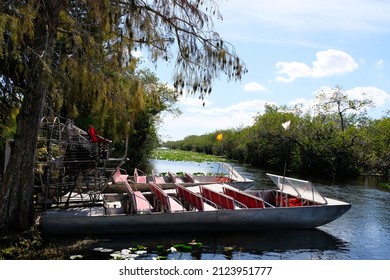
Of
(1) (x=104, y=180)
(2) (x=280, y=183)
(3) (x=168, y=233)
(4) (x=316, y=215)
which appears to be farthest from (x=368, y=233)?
(1) (x=104, y=180)

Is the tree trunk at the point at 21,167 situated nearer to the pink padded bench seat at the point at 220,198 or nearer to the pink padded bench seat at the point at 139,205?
the pink padded bench seat at the point at 139,205

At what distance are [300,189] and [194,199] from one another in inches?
157

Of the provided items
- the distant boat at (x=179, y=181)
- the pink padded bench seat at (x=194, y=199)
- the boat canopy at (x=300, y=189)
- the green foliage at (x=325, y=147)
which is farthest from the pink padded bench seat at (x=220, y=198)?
the green foliage at (x=325, y=147)

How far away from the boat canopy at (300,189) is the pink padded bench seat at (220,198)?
2.66 metres

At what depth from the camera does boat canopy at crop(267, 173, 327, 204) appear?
1434 centimetres

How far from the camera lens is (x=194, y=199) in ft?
44.6

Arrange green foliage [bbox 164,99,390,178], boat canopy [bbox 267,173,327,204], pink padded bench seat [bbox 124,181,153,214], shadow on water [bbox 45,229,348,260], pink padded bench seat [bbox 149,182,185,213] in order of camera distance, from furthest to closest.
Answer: green foliage [bbox 164,99,390,178]
boat canopy [bbox 267,173,327,204]
pink padded bench seat [bbox 149,182,185,213]
pink padded bench seat [bbox 124,181,153,214]
shadow on water [bbox 45,229,348,260]

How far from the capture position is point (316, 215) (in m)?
13.8

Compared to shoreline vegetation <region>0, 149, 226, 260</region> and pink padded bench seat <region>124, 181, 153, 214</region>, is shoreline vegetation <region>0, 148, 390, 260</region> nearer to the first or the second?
shoreline vegetation <region>0, 149, 226, 260</region>

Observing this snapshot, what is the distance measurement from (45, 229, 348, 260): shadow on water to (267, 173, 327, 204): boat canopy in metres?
1.27

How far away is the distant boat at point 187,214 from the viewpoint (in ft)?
39.1

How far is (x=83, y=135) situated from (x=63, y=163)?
1.38m

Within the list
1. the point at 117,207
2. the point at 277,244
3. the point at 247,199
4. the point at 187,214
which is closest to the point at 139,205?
the point at 117,207

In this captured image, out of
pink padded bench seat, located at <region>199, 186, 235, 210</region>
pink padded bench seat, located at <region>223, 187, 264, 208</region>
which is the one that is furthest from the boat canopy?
pink padded bench seat, located at <region>199, 186, 235, 210</region>
